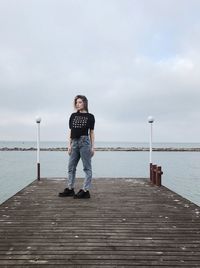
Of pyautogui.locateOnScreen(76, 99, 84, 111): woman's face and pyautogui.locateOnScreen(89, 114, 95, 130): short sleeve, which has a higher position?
pyautogui.locateOnScreen(76, 99, 84, 111): woman's face

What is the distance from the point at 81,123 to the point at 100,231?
2.94 m

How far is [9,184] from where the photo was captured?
27656 millimetres

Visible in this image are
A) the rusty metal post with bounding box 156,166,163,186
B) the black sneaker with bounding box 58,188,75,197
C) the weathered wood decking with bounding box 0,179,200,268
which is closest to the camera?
the weathered wood decking with bounding box 0,179,200,268

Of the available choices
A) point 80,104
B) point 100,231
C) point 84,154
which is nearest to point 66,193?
point 84,154

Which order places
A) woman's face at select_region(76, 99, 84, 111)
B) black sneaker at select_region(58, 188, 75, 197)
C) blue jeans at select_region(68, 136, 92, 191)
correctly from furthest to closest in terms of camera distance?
black sneaker at select_region(58, 188, 75, 197) → blue jeans at select_region(68, 136, 92, 191) → woman's face at select_region(76, 99, 84, 111)

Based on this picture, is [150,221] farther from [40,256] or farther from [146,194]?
[146,194]

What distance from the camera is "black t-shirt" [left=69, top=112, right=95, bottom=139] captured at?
7430mm

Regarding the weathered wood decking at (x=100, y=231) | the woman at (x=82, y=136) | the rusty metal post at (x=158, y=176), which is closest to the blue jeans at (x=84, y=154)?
the woman at (x=82, y=136)

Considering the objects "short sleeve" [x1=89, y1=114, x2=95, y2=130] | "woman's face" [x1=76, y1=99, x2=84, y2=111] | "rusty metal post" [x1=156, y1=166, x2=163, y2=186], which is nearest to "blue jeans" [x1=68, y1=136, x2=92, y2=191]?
"short sleeve" [x1=89, y1=114, x2=95, y2=130]

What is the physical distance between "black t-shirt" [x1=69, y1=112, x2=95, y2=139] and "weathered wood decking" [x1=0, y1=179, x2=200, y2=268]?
136cm

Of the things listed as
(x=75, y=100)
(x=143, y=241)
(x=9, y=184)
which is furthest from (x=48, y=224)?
(x=9, y=184)

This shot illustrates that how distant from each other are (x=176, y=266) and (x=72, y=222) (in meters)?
2.08

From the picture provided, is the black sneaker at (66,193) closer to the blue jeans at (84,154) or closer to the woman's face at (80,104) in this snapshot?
the blue jeans at (84,154)

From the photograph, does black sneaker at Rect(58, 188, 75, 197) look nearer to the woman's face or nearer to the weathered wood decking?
the weathered wood decking
